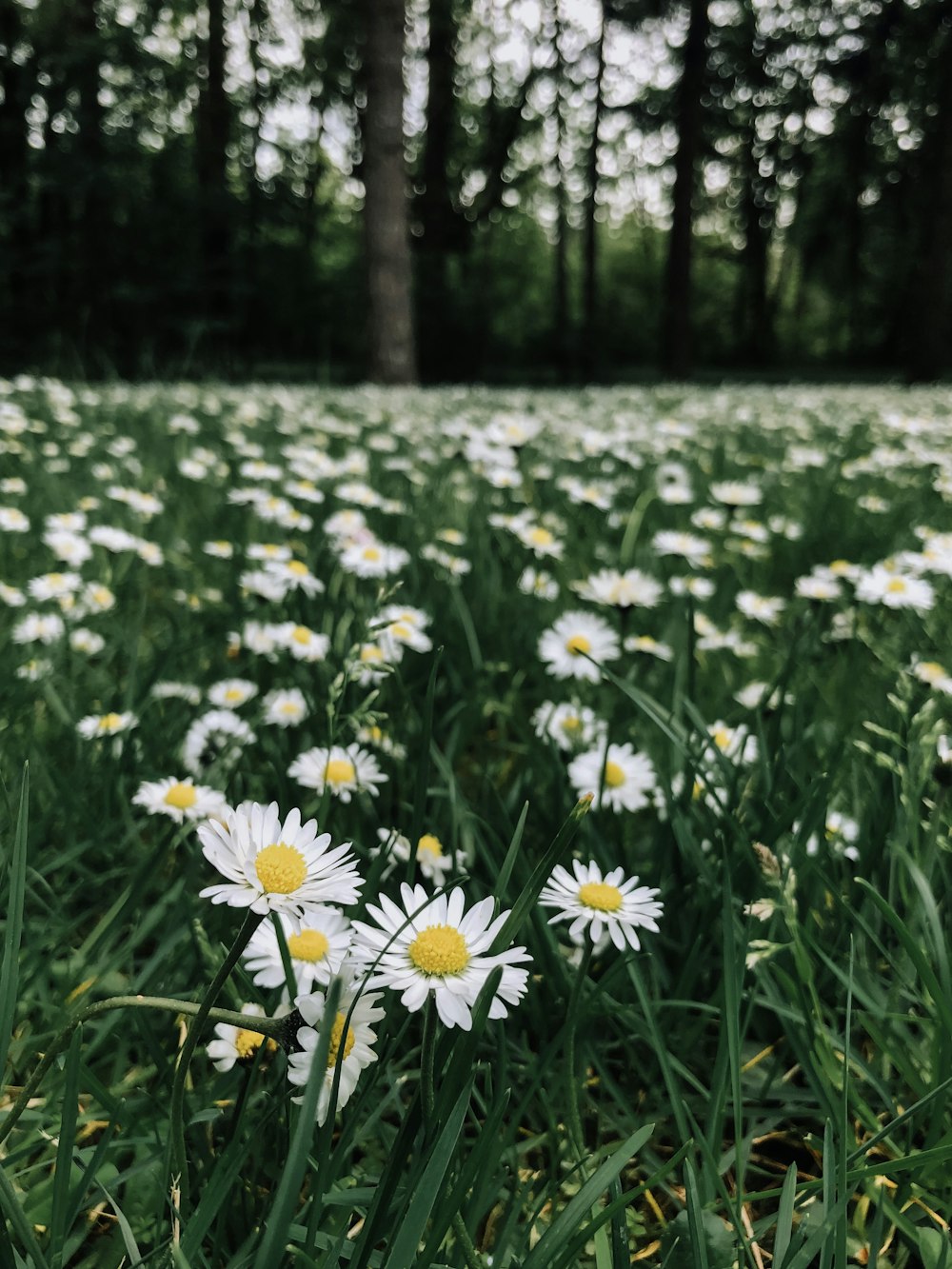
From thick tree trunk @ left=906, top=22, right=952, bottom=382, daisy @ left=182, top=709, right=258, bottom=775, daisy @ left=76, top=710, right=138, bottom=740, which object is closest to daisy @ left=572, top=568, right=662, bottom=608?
daisy @ left=182, top=709, right=258, bottom=775

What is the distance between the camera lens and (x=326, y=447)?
144 inches

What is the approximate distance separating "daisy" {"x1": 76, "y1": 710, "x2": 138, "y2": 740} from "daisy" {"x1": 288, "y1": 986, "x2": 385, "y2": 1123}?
71cm

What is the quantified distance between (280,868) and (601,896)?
Result: 278 millimetres

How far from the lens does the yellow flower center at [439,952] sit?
1.73ft

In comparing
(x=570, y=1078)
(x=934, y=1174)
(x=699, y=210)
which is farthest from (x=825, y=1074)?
(x=699, y=210)

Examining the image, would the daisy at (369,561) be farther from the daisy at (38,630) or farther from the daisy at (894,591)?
the daisy at (894,591)

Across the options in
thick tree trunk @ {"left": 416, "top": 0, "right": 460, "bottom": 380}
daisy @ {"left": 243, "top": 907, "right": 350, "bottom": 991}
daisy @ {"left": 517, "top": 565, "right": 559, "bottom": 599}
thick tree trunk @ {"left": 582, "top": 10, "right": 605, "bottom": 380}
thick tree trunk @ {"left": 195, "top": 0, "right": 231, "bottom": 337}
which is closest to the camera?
daisy @ {"left": 243, "top": 907, "right": 350, "bottom": 991}

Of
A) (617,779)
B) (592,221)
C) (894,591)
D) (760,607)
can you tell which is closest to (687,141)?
(592,221)

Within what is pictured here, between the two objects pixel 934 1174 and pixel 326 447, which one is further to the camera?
pixel 326 447

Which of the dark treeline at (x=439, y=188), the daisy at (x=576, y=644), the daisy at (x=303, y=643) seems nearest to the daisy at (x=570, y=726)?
the daisy at (x=576, y=644)

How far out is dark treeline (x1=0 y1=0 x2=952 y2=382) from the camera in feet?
35.6

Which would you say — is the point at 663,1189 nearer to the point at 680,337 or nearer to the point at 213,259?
the point at 213,259

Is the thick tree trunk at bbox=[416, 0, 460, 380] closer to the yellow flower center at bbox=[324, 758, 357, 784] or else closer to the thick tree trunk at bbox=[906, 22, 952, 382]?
the thick tree trunk at bbox=[906, 22, 952, 382]

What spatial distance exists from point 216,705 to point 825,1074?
949 mm
